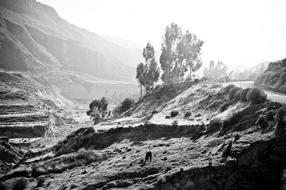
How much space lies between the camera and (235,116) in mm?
29172

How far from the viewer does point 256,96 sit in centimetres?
3088

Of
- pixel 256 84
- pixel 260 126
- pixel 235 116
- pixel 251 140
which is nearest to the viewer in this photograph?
pixel 251 140

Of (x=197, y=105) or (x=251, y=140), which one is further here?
(x=197, y=105)

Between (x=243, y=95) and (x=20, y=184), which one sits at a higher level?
(x=243, y=95)

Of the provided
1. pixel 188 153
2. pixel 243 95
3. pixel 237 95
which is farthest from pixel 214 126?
pixel 237 95

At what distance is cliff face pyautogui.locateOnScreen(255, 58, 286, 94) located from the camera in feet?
121

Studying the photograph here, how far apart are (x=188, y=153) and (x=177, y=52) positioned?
53.2 meters

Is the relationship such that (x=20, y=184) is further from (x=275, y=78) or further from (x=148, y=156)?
(x=275, y=78)

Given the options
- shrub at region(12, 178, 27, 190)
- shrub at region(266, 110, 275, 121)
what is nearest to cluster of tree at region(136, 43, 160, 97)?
shrub at region(12, 178, 27, 190)

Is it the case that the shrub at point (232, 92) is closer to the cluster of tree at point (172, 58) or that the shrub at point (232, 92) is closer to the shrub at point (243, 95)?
the shrub at point (243, 95)

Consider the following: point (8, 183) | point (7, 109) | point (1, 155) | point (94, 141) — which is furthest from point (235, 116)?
point (7, 109)

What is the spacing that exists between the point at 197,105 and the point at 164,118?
18.6ft

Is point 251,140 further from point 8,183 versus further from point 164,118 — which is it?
point 8,183

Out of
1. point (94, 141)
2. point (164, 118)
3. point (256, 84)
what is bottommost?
point (94, 141)
